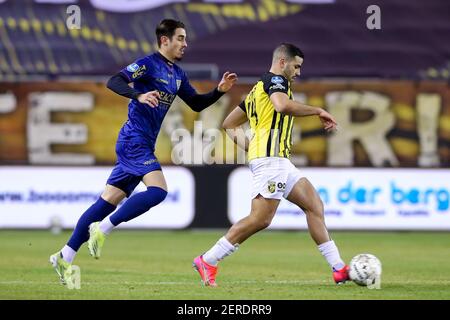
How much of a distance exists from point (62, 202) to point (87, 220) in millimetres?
8295

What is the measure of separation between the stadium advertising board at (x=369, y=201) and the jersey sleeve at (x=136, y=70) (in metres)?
8.21

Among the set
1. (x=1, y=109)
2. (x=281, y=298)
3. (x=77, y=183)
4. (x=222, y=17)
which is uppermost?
(x=222, y=17)

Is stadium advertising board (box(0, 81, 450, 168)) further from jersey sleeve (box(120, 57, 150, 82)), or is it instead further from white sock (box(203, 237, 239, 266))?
white sock (box(203, 237, 239, 266))

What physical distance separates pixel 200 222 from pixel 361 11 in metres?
5.88

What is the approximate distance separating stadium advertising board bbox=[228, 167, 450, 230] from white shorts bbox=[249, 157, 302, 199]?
812 centimetres

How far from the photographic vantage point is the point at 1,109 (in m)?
19.3

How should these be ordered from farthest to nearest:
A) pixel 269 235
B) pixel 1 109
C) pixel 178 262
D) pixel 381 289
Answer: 1. pixel 1 109
2. pixel 269 235
3. pixel 178 262
4. pixel 381 289

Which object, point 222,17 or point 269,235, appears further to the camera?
point 222,17

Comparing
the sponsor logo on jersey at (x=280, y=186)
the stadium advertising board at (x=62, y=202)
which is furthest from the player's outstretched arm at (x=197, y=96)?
the stadium advertising board at (x=62, y=202)

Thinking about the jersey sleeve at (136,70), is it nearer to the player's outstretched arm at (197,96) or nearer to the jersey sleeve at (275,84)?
the player's outstretched arm at (197,96)

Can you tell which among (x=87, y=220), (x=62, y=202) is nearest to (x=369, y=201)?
(x=62, y=202)

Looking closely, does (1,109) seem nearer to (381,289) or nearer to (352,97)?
(352,97)

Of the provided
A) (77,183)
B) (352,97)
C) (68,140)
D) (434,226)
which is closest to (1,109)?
(68,140)

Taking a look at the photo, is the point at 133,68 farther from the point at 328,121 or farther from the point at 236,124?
the point at 328,121
